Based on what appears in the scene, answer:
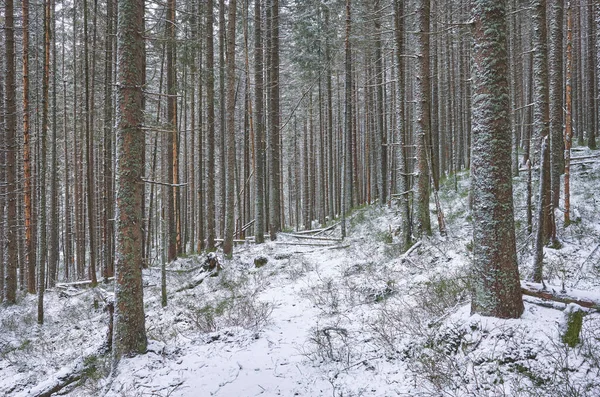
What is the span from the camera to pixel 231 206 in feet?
39.8

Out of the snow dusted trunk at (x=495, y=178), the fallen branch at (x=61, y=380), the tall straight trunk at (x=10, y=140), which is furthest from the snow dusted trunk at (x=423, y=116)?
the tall straight trunk at (x=10, y=140)

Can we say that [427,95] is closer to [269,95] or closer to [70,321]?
[269,95]

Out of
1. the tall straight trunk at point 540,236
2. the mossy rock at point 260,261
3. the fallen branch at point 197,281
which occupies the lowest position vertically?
the fallen branch at point 197,281

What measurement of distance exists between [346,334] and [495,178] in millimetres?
2958

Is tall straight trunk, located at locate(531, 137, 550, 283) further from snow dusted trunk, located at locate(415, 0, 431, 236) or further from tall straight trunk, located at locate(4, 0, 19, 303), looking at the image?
tall straight trunk, located at locate(4, 0, 19, 303)

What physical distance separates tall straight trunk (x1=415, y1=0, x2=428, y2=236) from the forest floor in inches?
40.8

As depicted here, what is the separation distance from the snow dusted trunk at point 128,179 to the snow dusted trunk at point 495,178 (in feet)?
15.7

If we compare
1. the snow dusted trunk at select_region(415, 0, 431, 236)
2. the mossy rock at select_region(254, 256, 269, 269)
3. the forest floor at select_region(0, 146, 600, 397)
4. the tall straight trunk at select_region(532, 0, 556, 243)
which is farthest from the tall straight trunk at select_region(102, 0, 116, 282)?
the tall straight trunk at select_region(532, 0, 556, 243)

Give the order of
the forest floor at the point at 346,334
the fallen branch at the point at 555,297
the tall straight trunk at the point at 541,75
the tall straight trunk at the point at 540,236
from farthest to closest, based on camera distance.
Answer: the tall straight trunk at the point at 541,75, the tall straight trunk at the point at 540,236, the fallen branch at the point at 555,297, the forest floor at the point at 346,334

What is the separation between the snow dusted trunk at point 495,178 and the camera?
396cm

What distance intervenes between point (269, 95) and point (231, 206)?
21.9 feet

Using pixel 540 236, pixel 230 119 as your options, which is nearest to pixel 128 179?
pixel 540 236

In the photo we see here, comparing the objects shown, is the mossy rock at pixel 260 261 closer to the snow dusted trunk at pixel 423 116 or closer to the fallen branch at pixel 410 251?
the fallen branch at pixel 410 251

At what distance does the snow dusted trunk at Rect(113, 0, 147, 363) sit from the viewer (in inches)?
201
